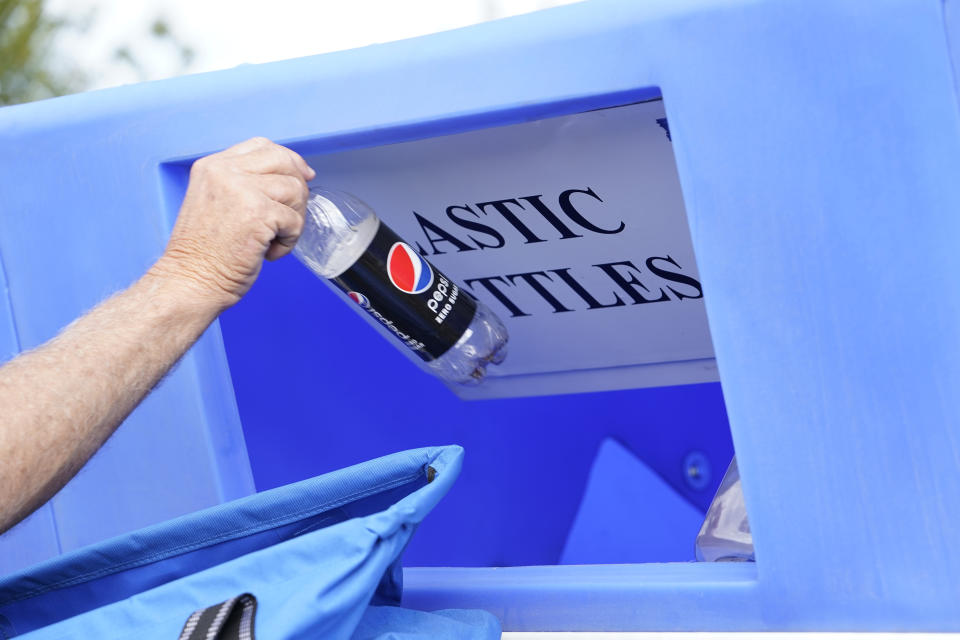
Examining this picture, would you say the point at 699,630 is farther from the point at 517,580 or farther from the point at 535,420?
the point at 535,420

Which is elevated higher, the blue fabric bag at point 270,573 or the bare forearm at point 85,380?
the bare forearm at point 85,380

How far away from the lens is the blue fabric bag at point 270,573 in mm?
682

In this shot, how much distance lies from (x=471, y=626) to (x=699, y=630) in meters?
0.21

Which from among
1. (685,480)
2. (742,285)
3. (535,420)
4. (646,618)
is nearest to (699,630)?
(646,618)

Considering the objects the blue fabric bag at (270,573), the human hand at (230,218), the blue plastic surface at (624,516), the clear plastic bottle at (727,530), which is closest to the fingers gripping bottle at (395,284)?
the human hand at (230,218)

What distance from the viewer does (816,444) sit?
810 mm

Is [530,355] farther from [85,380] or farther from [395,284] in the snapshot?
[85,380]

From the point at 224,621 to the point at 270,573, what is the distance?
49 millimetres

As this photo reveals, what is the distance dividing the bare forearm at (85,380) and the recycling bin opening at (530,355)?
0.21 m

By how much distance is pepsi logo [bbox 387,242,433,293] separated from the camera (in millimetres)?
1038

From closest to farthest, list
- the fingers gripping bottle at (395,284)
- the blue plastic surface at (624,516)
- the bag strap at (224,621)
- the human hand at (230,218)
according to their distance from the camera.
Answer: the bag strap at (224,621), the human hand at (230,218), the fingers gripping bottle at (395,284), the blue plastic surface at (624,516)

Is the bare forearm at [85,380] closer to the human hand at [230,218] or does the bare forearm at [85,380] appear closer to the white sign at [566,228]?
the human hand at [230,218]

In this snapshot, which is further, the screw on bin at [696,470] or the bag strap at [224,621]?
the screw on bin at [696,470]

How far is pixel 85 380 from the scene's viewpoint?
787 mm
